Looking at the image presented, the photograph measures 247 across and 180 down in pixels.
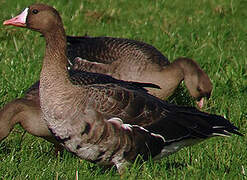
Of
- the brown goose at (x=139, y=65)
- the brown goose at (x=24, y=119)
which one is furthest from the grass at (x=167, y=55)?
the brown goose at (x=139, y=65)

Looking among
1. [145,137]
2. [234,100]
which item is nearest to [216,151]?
[145,137]

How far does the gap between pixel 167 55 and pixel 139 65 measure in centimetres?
173

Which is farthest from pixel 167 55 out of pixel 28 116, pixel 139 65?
pixel 28 116

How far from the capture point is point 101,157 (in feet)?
22.0

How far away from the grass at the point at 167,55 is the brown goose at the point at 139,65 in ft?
1.17

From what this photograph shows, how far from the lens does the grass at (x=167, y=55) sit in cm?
662

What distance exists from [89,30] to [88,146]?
20.5ft

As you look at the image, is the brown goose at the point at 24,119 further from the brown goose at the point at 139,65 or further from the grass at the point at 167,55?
the brown goose at the point at 139,65

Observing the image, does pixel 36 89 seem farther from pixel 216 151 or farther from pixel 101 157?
pixel 216 151

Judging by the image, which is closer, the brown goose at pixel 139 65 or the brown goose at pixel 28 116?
the brown goose at pixel 28 116

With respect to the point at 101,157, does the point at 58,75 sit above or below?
above

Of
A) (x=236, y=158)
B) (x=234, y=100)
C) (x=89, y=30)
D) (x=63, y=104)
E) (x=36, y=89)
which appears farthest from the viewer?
(x=89, y=30)

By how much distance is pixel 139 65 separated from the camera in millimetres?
9875

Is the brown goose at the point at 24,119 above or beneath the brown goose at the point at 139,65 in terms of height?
above
